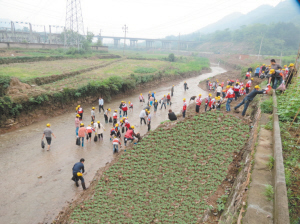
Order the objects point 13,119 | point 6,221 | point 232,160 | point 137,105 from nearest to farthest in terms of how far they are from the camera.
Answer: point 6,221 → point 232,160 → point 13,119 → point 137,105

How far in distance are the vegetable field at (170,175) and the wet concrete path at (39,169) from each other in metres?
1.71

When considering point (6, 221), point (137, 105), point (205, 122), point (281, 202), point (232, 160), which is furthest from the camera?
point (137, 105)

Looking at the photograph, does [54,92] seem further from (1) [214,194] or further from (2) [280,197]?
(2) [280,197]

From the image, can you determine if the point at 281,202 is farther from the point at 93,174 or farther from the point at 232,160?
the point at 93,174

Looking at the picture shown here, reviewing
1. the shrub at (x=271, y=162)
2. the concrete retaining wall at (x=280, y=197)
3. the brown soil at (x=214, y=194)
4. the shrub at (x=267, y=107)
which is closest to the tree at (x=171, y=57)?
the shrub at (x=267, y=107)

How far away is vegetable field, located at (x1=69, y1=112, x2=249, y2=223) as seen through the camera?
6.68 m

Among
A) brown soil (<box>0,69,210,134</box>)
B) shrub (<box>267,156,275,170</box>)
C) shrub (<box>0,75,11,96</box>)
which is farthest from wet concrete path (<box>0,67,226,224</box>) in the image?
shrub (<box>267,156,275,170</box>)

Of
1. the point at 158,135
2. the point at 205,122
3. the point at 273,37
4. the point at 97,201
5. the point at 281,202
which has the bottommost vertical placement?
the point at 97,201

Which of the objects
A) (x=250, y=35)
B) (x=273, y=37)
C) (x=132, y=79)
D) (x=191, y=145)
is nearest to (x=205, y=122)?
(x=191, y=145)

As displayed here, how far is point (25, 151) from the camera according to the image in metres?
12.0

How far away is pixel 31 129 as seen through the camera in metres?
15.3

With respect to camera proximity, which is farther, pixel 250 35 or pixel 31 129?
pixel 250 35

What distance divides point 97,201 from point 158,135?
5.15 m

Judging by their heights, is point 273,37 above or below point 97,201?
above
